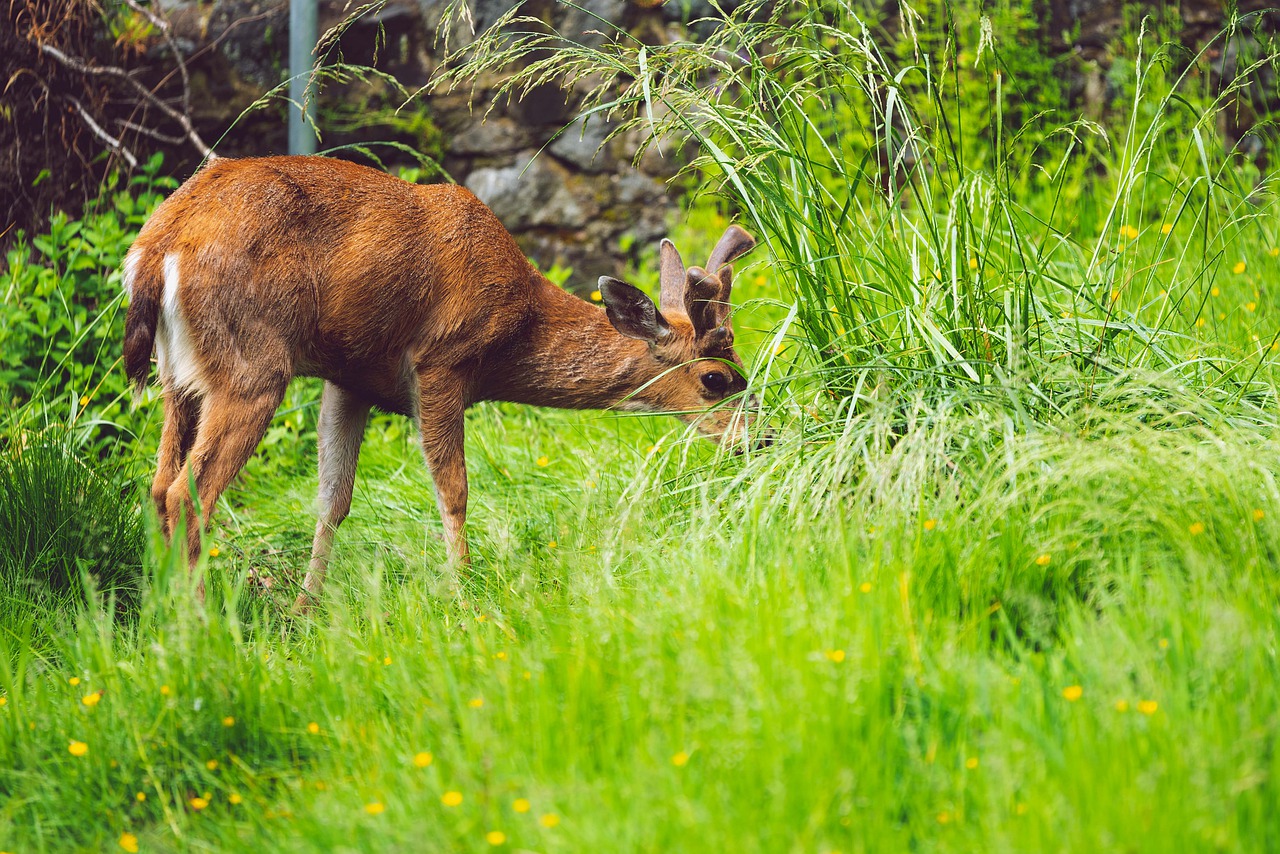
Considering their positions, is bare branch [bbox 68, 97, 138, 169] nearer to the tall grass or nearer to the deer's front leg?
the deer's front leg

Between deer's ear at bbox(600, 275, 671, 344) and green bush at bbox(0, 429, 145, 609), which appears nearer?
green bush at bbox(0, 429, 145, 609)

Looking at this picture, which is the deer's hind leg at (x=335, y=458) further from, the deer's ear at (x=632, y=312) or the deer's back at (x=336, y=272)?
the deer's ear at (x=632, y=312)

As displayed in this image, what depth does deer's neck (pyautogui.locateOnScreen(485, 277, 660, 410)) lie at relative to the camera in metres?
4.92

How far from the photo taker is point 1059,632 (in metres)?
2.90

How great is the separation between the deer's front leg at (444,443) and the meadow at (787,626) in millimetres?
190

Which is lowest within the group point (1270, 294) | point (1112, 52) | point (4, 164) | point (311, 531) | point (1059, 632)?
point (311, 531)

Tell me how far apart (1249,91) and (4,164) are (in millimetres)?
6795

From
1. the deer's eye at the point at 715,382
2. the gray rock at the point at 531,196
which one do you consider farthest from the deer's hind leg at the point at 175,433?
the gray rock at the point at 531,196

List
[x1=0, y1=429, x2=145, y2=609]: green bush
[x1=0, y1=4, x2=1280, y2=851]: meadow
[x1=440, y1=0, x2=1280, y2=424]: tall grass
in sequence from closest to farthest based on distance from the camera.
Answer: [x1=0, y1=4, x2=1280, y2=851]: meadow → [x1=440, y1=0, x2=1280, y2=424]: tall grass → [x1=0, y1=429, x2=145, y2=609]: green bush

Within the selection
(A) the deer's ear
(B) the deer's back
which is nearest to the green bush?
(B) the deer's back

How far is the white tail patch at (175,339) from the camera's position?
4043 mm

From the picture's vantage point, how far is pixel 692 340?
5055mm

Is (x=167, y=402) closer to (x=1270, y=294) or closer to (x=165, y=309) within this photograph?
(x=165, y=309)

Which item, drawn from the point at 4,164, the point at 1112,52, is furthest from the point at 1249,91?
the point at 4,164
